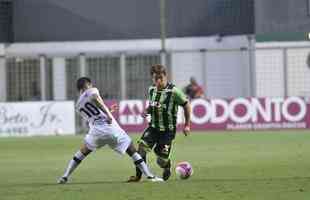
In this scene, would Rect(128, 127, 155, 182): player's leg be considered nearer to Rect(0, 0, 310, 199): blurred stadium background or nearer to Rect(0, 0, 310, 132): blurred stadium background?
Rect(0, 0, 310, 199): blurred stadium background

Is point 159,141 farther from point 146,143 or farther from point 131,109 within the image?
point 131,109

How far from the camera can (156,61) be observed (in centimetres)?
4759

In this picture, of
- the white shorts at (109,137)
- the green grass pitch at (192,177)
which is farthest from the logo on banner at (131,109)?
the white shorts at (109,137)

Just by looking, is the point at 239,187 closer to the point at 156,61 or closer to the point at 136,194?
the point at 136,194

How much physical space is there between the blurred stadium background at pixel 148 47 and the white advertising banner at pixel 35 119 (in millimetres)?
9822

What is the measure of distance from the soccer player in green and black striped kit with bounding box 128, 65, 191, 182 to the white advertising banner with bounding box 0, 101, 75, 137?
→ 63.4ft

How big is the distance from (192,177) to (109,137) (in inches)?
64.4

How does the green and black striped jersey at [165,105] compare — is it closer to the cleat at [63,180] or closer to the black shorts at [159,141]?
the black shorts at [159,141]

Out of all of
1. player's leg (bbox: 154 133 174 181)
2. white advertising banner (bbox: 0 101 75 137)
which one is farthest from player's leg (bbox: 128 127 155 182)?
white advertising banner (bbox: 0 101 75 137)

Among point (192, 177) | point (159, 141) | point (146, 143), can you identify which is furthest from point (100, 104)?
point (192, 177)

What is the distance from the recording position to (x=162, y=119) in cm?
1658

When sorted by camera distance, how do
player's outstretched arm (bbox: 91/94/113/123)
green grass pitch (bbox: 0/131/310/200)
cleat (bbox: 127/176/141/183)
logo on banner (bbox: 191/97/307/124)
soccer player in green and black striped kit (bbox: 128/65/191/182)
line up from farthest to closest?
logo on banner (bbox: 191/97/307/124)
soccer player in green and black striped kit (bbox: 128/65/191/182)
player's outstretched arm (bbox: 91/94/113/123)
cleat (bbox: 127/176/141/183)
green grass pitch (bbox: 0/131/310/200)

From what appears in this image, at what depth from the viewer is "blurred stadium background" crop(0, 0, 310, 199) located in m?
46.1

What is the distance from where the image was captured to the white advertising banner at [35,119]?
35.6 meters
